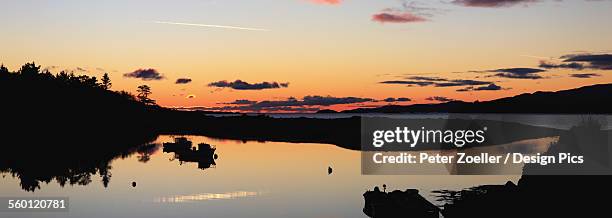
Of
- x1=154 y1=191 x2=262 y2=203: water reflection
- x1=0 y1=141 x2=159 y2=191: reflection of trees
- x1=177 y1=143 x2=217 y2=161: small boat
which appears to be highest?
x1=177 y1=143 x2=217 y2=161: small boat

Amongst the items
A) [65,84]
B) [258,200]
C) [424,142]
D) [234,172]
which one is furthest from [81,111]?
[258,200]

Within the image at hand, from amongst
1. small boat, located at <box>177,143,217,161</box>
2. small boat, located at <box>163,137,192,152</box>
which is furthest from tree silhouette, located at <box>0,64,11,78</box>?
small boat, located at <box>177,143,217,161</box>

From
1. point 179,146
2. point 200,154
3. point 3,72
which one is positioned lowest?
point 200,154

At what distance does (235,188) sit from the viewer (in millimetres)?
65250

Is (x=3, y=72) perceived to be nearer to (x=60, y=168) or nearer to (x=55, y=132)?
(x=55, y=132)

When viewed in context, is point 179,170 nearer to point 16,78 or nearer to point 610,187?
point 610,187

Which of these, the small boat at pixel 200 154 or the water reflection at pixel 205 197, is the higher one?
the small boat at pixel 200 154

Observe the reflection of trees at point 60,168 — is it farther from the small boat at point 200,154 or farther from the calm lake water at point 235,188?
the small boat at point 200,154

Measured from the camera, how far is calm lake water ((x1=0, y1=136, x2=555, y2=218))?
51.4m

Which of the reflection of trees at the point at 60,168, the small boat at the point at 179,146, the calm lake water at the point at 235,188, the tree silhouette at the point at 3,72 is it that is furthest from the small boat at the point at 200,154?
the tree silhouette at the point at 3,72

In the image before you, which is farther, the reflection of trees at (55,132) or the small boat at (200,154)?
the small boat at (200,154)

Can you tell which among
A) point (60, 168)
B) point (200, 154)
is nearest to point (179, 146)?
point (200, 154)

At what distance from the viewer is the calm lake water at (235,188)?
51.4m

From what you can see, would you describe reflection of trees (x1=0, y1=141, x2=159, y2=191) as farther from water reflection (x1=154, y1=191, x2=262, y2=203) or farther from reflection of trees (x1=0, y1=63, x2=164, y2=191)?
water reflection (x1=154, y1=191, x2=262, y2=203)
